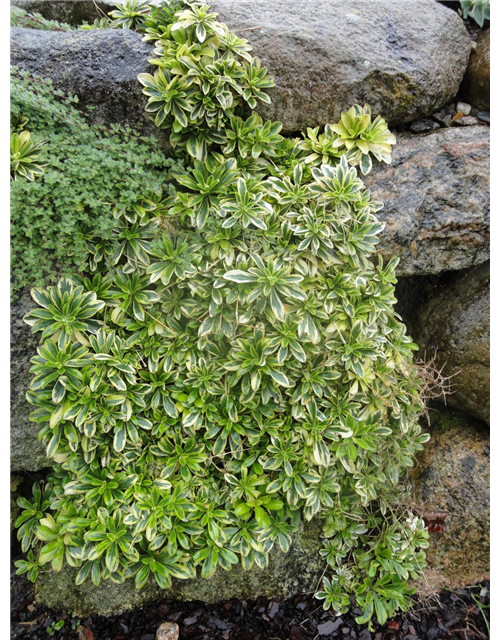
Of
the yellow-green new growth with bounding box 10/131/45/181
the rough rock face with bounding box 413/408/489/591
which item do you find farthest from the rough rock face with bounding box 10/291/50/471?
the rough rock face with bounding box 413/408/489/591

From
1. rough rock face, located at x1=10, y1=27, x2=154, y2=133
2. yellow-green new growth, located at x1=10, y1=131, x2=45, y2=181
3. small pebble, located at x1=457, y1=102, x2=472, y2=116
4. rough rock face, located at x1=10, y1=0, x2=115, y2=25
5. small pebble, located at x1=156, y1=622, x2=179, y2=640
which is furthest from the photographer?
rough rock face, located at x1=10, y1=0, x2=115, y2=25

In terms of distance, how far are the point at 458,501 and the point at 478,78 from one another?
8.95ft

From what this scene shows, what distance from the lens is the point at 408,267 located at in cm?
253

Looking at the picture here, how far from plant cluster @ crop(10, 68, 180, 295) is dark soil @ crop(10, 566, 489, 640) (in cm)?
174

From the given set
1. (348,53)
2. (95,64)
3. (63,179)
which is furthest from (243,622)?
(348,53)

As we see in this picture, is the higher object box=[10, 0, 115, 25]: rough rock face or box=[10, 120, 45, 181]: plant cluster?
box=[10, 0, 115, 25]: rough rock face

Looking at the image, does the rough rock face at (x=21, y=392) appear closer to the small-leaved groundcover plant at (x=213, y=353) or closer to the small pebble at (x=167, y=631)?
the small-leaved groundcover plant at (x=213, y=353)

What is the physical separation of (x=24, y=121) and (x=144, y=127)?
21.8 inches

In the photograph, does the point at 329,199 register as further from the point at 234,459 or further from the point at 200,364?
the point at 234,459

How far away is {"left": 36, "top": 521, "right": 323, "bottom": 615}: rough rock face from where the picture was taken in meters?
2.23

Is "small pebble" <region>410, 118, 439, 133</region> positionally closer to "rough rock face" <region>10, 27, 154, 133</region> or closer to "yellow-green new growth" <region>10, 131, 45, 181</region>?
"rough rock face" <region>10, 27, 154, 133</region>

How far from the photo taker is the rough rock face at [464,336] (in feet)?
8.49

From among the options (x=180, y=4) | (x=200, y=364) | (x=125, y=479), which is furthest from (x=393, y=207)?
(x=125, y=479)

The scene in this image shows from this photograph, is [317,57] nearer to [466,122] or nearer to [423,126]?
[423,126]
